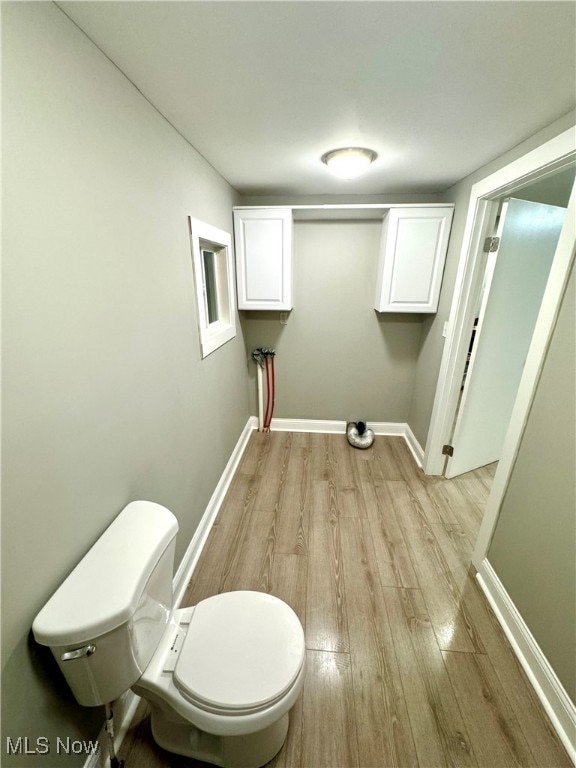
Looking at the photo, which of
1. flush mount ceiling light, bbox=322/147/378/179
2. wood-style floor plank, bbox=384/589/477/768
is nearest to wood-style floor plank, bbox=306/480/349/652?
wood-style floor plank, bbox=384/589/477/768

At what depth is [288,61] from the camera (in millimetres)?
875

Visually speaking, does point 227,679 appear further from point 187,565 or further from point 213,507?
point 213,507

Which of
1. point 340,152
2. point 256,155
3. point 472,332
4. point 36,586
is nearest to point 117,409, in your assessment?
point 36,586

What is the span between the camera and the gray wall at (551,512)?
107 centimetres

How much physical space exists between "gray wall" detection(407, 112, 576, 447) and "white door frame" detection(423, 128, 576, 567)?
0.07 m

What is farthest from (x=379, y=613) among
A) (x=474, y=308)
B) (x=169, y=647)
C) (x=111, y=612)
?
(x=474, y=308)

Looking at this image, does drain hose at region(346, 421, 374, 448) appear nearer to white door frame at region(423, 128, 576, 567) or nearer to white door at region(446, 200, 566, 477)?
white door frame at region(423, 128, 576, 567)

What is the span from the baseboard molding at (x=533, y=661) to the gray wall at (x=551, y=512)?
4 cm

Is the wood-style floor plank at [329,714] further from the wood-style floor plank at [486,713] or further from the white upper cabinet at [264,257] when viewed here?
the white upper cabinet at [264,257]

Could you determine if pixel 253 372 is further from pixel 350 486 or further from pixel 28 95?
pixel 28 95

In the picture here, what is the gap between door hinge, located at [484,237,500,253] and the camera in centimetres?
178

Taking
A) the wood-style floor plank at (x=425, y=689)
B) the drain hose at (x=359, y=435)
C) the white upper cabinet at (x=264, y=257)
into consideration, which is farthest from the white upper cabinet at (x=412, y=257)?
the wood-style floor plank at (x=425, y=689)

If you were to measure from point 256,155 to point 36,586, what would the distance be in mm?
1988

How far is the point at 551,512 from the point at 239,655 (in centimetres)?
126
